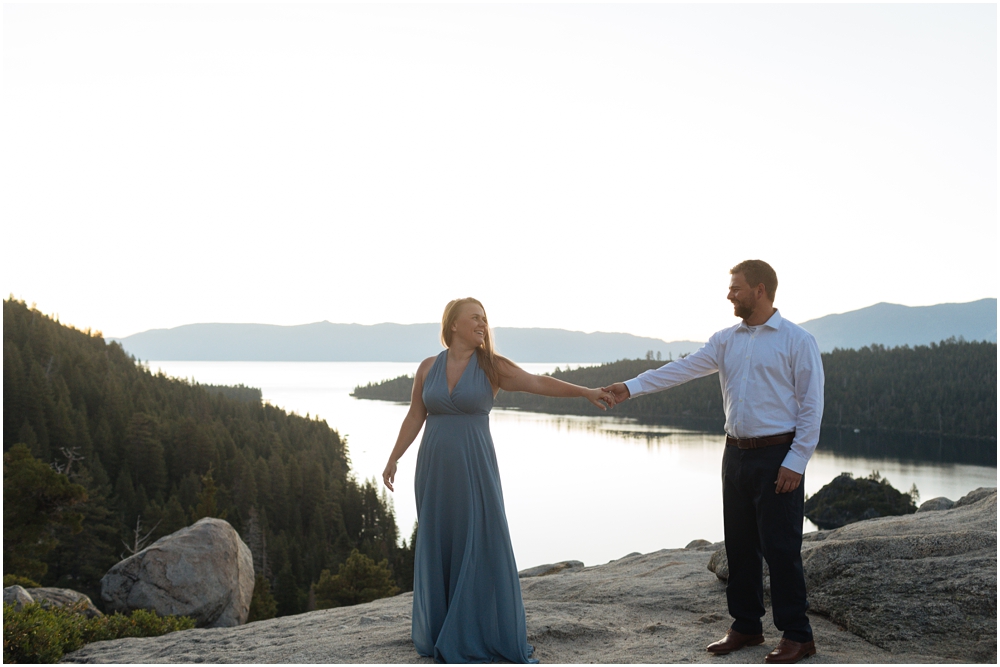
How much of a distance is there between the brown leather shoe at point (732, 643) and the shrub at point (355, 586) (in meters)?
26.3

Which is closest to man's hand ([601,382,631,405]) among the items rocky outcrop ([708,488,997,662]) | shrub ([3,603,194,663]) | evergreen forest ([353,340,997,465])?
rocky outcrop ([708,488,997,662])

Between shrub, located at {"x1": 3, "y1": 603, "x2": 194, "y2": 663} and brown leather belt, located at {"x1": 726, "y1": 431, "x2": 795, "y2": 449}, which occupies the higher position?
brown leather belt, located at {"x1": 726, "y1": 431, "x2": 795, "y2": 449}

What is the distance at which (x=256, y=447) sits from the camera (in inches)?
2793

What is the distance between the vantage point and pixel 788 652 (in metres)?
4.88

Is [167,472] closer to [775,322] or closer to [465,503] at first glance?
[465,503]

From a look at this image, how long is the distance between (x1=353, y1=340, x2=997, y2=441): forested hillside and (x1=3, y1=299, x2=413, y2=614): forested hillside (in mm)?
67122

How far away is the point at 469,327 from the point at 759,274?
84.4 inches

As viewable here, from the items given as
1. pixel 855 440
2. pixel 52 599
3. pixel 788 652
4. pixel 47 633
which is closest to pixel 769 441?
pixel 788 652

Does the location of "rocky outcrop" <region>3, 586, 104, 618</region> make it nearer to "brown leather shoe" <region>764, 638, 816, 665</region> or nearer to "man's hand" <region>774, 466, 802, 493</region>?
"brown leather shoe" <region>764, 638, 816, 665</region>

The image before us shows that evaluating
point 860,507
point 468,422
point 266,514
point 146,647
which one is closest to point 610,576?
point 468,422

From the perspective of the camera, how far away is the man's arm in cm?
561

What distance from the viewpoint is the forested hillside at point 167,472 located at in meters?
45.9

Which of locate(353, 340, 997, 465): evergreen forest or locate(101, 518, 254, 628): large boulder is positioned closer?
locate(101, 518, 254, 628): large boulder

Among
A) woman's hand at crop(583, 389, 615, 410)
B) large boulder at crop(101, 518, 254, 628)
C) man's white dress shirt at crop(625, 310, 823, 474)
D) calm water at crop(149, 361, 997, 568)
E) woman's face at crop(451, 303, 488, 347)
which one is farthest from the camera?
calm water at crop(149, 361, 997, 568)
